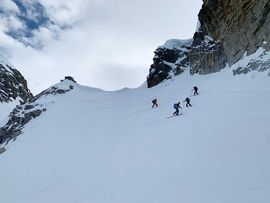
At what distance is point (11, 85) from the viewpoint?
85.8 metres

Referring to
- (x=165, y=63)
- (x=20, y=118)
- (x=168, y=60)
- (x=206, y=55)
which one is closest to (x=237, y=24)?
(x=206, y=55)

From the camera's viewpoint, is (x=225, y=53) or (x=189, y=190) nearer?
(x=189, y=190)

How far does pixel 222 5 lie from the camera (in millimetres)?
41688

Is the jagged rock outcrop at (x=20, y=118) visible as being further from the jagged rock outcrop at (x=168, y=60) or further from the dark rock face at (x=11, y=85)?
the dark rock face at (x=11, y=85)

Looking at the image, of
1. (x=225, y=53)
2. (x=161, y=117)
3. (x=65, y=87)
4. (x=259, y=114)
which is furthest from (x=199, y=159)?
(x=65, y=87)

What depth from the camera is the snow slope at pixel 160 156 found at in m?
14.1

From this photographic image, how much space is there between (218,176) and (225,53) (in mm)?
27624

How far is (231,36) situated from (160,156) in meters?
23.7

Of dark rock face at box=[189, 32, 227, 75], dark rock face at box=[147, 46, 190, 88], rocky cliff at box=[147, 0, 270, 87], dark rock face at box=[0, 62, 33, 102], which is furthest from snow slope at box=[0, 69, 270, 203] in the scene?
dark rock face at box=[0, 62, 33, 102]

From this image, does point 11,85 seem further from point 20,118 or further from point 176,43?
point 176,43

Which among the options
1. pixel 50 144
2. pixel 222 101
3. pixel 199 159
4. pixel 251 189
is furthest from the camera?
pixel 50 144

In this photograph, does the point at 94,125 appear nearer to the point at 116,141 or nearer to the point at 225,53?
the point at 116,141

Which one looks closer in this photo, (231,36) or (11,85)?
(231,36)

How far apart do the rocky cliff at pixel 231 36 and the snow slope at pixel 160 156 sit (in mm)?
2140
